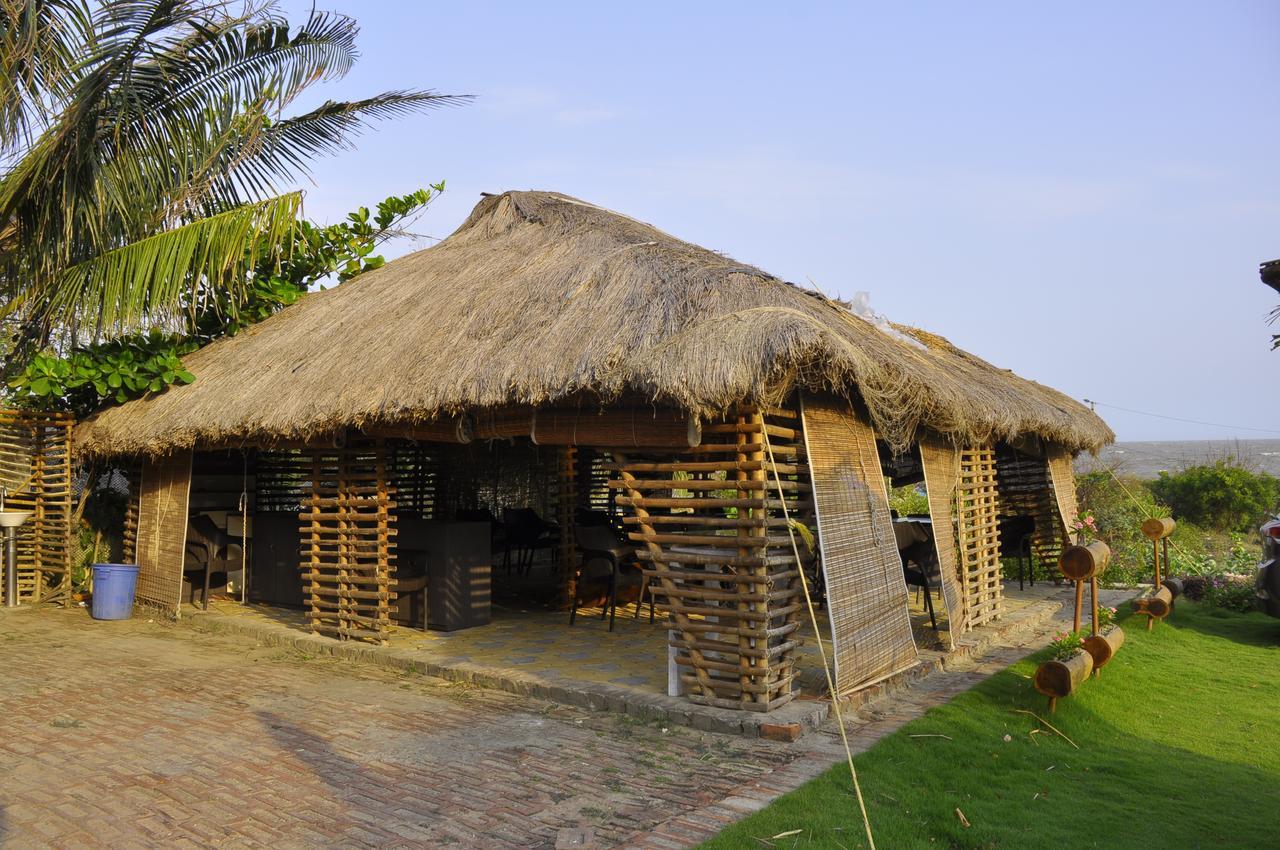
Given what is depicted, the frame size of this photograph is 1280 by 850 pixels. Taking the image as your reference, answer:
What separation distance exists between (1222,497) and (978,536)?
13522mm

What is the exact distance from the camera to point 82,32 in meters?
10.1

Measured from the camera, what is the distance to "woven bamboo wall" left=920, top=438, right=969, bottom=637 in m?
7.78

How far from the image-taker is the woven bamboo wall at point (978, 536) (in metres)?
8.75

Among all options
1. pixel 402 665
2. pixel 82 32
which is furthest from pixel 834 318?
pixel 82 32

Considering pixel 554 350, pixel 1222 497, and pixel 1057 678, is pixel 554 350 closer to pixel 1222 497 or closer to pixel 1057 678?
pixel 1057 678

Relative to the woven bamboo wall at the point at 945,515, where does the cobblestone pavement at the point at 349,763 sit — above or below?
below

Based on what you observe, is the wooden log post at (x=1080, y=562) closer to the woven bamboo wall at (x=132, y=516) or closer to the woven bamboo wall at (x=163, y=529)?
the woven bamboo wall at (x=163, y=529)

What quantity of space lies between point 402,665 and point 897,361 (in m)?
4.65

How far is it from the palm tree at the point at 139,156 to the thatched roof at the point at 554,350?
1083 millimetres

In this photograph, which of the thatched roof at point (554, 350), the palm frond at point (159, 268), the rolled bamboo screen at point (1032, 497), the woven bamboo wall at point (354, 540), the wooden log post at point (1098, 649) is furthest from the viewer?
the rolled bamboo screen at point (1032, 497)

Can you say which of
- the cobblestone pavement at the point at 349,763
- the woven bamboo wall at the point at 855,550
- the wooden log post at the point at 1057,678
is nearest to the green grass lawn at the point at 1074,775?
the wooden log post at the point at 1057,678

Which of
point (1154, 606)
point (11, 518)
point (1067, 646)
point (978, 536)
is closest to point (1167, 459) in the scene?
point (1154, 606)

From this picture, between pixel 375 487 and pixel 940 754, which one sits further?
pixel 375 487

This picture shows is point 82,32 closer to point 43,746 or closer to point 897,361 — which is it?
point 43,746
